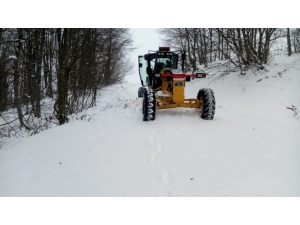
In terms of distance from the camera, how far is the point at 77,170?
2.99 m

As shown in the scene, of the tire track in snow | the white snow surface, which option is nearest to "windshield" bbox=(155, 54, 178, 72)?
the white snow surface

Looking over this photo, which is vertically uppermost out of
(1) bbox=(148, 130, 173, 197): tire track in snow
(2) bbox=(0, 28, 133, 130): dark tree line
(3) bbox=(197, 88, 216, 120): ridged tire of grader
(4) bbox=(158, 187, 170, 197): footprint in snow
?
(2) bbox=(0, 28, 133, 130): dark tree line

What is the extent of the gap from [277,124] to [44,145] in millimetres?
5025

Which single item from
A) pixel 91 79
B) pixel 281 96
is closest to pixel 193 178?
pixel 281 96

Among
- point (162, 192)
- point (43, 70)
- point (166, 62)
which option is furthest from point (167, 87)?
point (43, 70)

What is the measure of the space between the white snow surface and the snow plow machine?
1.21ft

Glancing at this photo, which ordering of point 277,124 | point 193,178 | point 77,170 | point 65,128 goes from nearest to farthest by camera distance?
1. point 193,178
2. point 77,170
3. point 277,124
4. point 65,128

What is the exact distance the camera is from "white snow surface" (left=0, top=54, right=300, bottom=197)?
7.76ft

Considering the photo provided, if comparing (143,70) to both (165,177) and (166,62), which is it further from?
(165,177)

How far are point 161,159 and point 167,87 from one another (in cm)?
384

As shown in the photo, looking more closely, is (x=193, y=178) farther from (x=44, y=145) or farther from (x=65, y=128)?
(x=65, y=128)

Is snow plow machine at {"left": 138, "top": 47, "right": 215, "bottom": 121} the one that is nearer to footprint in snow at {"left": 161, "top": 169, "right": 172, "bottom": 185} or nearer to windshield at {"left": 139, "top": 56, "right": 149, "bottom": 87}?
windshield at {"left": 139, "top": 56, "right": 149, "bottom": 87}

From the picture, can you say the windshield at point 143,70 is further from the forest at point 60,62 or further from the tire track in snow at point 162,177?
the tire track in snow at point 162,177

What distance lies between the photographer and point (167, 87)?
21.6 ft
